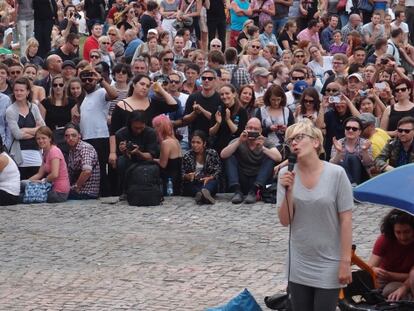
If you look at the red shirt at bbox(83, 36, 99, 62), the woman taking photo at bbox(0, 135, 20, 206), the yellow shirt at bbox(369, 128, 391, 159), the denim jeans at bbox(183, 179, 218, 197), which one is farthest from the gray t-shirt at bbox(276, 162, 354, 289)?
the red shirt at bbox(83, 36, 99, 62)

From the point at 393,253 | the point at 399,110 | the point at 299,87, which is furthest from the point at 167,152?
the point at 393,253

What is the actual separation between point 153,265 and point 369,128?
4.19m

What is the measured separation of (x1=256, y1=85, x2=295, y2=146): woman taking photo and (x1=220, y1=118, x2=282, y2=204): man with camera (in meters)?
0.44

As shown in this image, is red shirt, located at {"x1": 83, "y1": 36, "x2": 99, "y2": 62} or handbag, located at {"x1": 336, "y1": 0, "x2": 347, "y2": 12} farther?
handbag, located at {"x1": 336, "y1": 0, "x2": 347, "y2": 12}

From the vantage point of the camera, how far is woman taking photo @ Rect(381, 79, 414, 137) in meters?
A: 15.4

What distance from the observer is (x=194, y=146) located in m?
14.7

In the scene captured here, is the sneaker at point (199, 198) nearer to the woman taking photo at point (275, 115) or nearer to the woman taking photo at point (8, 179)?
the woman taking photo at point (275, 115)

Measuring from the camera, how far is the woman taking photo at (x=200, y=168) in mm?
14586

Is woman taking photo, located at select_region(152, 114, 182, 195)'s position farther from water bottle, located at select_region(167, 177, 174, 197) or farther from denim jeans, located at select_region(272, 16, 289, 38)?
denim jeans, located at select_region(272, 16, 289, 38)

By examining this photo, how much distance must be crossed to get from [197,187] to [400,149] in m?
2.50

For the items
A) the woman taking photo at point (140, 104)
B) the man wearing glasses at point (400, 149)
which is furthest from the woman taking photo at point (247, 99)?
the man wearing glasses at point (400, 149)

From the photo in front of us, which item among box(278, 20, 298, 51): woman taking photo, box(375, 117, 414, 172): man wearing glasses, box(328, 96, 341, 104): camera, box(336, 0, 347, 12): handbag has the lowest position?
box(375, 117, 414, 172): man wearing glasses

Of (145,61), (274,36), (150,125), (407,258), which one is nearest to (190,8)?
(274,36)

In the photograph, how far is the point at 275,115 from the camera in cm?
1523
